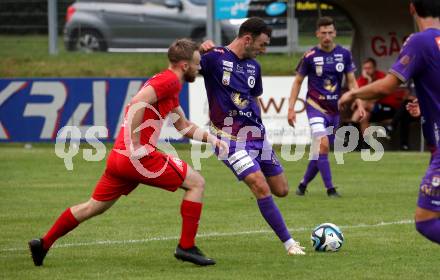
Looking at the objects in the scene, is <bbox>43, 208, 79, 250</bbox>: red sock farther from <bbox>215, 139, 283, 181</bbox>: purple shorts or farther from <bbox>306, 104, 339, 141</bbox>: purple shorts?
<bbox>306, 104, 339, 141</bbox>: purple shorts

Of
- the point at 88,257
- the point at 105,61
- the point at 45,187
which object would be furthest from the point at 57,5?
the point at 88,257

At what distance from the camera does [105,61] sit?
25.2 m

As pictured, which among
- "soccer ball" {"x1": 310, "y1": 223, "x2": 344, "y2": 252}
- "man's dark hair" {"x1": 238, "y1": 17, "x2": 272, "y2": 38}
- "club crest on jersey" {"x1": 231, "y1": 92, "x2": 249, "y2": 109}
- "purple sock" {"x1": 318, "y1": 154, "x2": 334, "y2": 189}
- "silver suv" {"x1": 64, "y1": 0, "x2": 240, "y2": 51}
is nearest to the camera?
"soccer ball" {"x1": 310, "y1": 223, "x2": 344, "y2": 252}

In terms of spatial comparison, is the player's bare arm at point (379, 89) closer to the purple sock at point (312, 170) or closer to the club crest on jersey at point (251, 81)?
the club crest on jersey at point (251, 81)

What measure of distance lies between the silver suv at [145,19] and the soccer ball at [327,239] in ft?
49.8

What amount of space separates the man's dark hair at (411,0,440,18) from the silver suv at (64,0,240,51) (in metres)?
17.5

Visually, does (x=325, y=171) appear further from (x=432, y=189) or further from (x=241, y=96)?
(x=432, y=189)

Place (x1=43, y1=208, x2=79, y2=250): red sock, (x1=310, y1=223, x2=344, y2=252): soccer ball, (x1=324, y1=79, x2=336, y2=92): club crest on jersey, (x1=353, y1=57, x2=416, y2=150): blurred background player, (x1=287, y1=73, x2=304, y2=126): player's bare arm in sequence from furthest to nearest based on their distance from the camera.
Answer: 1. (x1=353, y1=57, x2=416, y2=150): blurred background player
2. (x1=324, y1=79, x2=336, y2=92): club crest on jersey
3. (x1=287, y1=73, x2=304, y2=126): player's bare arm
4. (x1=310, y1=223, x2=344, y2=252): soccer ball
5. (x1=43, y1=208, x2=79, y2=250): red sock

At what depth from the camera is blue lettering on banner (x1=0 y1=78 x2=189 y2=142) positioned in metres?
20.8

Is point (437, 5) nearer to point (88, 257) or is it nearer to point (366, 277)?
point (366, 277)

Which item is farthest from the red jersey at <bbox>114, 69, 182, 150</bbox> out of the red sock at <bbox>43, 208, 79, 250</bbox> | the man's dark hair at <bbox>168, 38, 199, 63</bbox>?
the red sock at <bbox>43, 208, 79, 250</bbox>

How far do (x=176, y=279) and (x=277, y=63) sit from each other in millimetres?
15835

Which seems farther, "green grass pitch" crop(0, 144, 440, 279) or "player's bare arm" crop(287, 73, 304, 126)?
"player's bare arm" crop(287, 73, 304, 126)

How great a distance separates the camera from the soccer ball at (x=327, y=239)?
9.27 m
